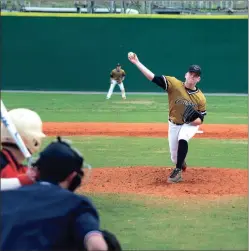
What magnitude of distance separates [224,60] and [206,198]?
2321 centimetres

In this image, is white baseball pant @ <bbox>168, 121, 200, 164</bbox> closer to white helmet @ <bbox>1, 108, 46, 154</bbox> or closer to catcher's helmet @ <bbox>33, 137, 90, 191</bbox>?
white helmet @ <bbox>1, 108, 46, 154</bbox>

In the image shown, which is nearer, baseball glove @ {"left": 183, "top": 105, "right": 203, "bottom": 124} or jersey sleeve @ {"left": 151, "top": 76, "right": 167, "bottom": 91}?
jersey sleeve @ {"left": 151, "top": 76, "right": 167, "bottom": 91}

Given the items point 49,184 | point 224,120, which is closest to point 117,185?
point 49,184

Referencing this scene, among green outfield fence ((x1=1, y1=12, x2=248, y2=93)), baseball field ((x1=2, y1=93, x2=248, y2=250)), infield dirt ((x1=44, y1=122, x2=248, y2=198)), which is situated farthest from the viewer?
green outfield fence ((x1=1, y1=12, x2=248, y2=93))

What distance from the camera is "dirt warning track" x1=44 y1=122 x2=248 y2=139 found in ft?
49.9

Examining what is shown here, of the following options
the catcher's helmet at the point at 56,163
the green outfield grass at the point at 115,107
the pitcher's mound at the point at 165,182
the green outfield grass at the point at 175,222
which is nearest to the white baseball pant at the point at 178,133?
the pitcher's mound at the point at 165,182

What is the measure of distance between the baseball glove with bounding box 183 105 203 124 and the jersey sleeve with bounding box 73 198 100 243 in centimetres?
656

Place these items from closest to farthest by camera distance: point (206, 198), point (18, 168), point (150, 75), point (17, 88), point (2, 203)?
point (2, 203) → point (18, 168) → point (206, 198) → point (150, 75) → point (17, 88)

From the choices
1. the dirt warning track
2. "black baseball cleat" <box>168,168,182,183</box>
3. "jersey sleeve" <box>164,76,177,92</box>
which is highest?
"jersey sleeve" <box>164,76,177,92</box>

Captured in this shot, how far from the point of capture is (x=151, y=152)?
503 inches

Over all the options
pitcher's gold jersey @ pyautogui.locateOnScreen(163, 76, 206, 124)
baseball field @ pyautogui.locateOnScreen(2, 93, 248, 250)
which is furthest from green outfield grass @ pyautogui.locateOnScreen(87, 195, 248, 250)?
pitcher's gold jersey @ pyautogui.locateOnScreen(163, 76, 206, 124)

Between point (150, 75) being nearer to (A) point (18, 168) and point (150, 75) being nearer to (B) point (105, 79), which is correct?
(A) point (18, 168)

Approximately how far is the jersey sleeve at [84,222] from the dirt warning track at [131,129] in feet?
38.7

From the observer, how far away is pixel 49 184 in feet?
9.23
